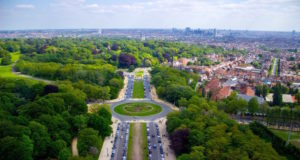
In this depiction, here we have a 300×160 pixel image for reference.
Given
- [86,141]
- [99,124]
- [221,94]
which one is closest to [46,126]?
[86,141]

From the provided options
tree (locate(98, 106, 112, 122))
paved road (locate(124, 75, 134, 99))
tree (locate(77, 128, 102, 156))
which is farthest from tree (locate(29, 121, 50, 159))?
paved road (locate(124, 75, 134, 99))

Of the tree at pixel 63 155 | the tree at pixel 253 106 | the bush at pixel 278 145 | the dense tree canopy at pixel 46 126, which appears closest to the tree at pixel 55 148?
the dense tree canopy at pixel 46 126

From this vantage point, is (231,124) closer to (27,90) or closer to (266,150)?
(266,150)

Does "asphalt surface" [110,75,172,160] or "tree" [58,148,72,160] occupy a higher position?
"tree" [58,148,72,160]

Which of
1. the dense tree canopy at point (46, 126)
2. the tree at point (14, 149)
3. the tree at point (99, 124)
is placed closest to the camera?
the tree at point (14, 149)

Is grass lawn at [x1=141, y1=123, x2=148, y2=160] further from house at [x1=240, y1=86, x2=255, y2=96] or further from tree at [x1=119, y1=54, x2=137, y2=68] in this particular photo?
tree at [x1=119, y1=54, x2=137, y2=68]

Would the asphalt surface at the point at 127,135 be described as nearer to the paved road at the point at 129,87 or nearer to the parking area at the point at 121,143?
the parking area at the point at 121,143
